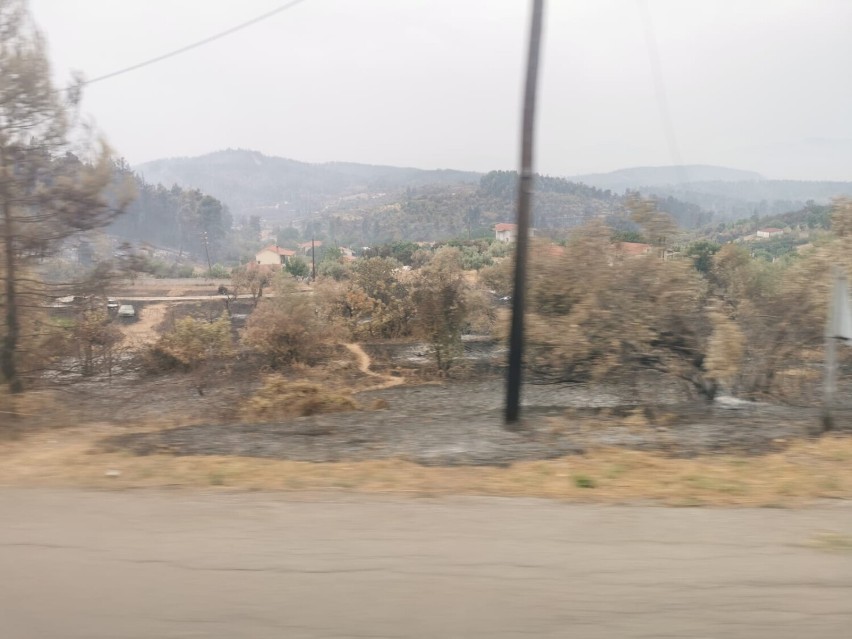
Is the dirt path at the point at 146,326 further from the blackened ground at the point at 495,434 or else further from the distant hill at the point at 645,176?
the distant hill at the point at 645,176

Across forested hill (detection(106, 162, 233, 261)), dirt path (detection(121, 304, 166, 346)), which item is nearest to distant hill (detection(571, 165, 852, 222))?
dirt path (detection(121, 304, 166, 346))

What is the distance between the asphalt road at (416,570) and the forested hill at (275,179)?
8898 centimetres

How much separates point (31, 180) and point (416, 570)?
11.8 m

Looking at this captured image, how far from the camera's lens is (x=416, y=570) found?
4277 millimetres

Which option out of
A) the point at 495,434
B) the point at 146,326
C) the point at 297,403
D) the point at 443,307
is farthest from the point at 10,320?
the point at 146,326

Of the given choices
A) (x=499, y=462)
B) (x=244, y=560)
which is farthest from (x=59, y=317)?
(x=244, y=560)

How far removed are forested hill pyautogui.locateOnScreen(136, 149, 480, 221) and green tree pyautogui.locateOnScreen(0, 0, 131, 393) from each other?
8077 centimetres

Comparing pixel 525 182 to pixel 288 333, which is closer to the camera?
pixel 525 182

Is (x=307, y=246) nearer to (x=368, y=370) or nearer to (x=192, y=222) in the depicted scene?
(x=192, y=222)

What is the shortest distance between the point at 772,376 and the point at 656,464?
25.2 ft

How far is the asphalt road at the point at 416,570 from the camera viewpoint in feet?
12.0

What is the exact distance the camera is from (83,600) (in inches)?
156

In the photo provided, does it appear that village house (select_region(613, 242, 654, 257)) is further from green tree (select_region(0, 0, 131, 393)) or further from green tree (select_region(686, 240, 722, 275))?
green tree (select_region(0, 0, 131, 393))

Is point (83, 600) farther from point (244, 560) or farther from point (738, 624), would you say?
point (738, 624)
